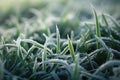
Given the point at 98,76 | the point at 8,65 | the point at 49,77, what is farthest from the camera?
the point at 8,65

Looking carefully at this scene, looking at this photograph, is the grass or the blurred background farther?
the blurred background

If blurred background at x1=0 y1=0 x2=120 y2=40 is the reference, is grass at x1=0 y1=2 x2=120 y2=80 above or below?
below

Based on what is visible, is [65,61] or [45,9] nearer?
[65,61]

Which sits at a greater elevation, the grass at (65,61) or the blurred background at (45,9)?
the blurred background at (45,9)

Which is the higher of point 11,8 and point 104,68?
point 11,8

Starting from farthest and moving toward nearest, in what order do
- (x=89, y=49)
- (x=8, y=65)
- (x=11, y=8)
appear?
(x=11, y=8)
(x=89, y=49)
(x=8, y=65)

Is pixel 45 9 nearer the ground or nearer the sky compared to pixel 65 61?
nearer the sky

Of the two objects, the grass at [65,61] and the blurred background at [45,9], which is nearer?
the grass at [65,61]

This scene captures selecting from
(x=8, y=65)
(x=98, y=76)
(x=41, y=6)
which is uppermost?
(x=41, y=6)

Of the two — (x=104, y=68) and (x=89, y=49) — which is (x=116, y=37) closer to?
(x=89, y=49)

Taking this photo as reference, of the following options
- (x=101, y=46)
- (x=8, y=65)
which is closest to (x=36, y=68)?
(x=8, y=65)

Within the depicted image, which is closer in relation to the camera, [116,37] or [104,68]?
[104,68]
